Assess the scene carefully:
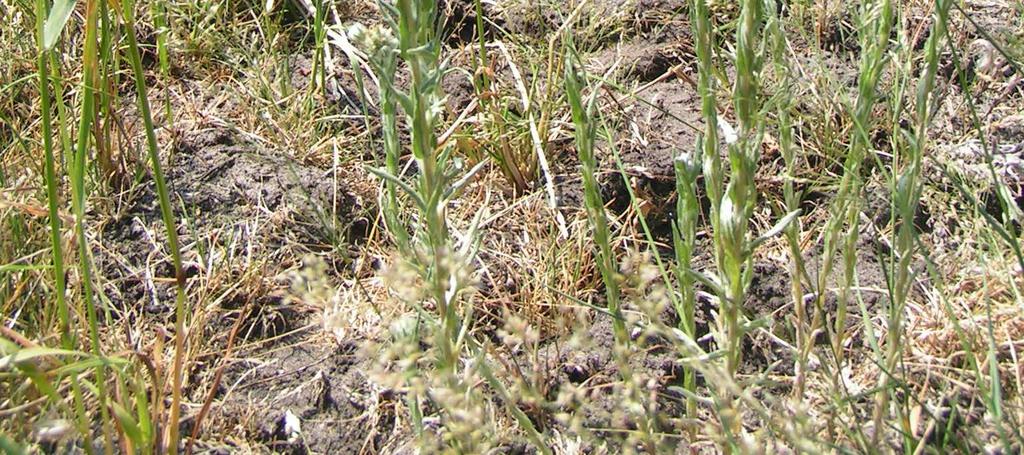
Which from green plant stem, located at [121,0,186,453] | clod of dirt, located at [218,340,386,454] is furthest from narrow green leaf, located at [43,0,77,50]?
clod of dirt, located at [218,340,386,454]

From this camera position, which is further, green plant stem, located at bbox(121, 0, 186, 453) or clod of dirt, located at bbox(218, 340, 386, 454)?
clod of dirt, located at bbox(218, 340, 386, 454)

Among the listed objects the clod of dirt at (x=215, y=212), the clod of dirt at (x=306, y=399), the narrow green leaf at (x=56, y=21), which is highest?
the narrow green leaf at (x=56, y=21)

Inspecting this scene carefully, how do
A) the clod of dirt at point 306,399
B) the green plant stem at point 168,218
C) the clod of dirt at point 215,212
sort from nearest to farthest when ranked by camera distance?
the green plant stem at point 168,218 → the clod of dirt at point 306,399 → the clod of dirt at point 215,212

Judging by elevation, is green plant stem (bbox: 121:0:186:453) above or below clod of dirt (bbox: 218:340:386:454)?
above

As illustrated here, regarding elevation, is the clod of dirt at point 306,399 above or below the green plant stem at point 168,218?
below

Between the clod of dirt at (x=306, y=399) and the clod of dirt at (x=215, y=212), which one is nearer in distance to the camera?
the clod of dirt at (x=306, y=399)

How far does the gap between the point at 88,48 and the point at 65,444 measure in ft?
2.07

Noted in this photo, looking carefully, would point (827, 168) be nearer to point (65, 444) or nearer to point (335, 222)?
point (335, 222)

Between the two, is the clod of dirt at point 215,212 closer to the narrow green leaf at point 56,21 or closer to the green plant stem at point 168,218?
the green plant stem at point 168,218

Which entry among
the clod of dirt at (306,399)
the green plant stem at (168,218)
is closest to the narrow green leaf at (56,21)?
the green plant stem at (168,218)

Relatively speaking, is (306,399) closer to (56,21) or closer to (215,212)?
(215,212)

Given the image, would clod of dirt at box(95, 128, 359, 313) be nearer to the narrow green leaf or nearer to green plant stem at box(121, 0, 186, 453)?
green plant stem at box(121, 0, 186, 453)

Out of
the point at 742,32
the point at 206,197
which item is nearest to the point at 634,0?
the point at 206,197

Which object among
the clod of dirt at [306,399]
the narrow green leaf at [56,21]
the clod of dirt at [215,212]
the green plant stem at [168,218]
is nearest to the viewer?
the narrow green leaf at [56,21]
